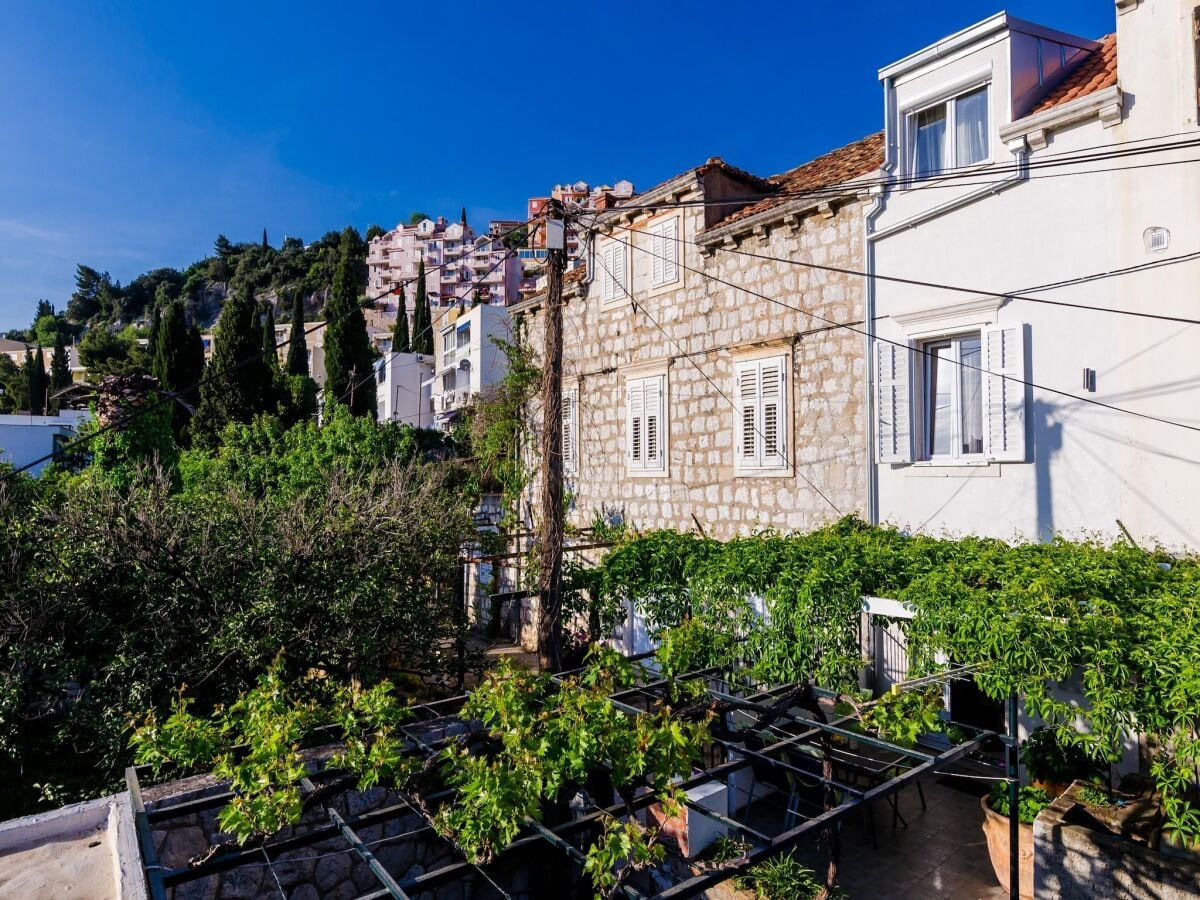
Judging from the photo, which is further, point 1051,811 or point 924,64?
point 924,64

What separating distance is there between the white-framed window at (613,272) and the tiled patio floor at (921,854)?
975 cm

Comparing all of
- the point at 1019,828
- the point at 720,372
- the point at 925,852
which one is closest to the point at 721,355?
the point at 720,372

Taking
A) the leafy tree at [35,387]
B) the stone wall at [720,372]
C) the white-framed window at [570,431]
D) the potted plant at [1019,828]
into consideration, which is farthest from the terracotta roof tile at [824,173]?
the leafy tree at [35,387]

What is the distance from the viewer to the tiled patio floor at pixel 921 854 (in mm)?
6535

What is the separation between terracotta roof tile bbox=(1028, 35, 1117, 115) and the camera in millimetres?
8297

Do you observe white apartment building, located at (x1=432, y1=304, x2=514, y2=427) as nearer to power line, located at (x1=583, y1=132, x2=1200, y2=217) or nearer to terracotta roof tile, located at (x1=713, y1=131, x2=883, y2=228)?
terracotta roof tile, located at (x1=713, y1=131, x2=883, y2=228)

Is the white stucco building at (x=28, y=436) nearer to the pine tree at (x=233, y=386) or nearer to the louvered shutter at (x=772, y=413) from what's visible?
the pine tree at (x=233, y=386)

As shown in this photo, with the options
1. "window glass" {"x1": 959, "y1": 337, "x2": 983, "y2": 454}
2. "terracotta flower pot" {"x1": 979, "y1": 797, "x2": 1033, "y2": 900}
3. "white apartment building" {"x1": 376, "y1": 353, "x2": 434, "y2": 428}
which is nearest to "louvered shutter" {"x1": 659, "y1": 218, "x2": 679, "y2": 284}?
"window glass" {"x1": 959, "y1": 337, "x2": 983, "y2": 454}

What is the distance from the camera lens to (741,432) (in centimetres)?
1188

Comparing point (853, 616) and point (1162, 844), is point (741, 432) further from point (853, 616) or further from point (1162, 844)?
point (1162, 844)

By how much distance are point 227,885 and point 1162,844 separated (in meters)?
6.85

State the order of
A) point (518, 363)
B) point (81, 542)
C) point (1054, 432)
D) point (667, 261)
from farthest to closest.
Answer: point (518, 363)
point (667, 261)
point (1054, 432)
point (81, 542)

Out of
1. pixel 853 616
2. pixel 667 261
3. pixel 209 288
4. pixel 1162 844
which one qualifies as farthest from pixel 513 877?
pixel 209 288

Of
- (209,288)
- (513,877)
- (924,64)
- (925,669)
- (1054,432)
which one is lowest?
(513,877)
